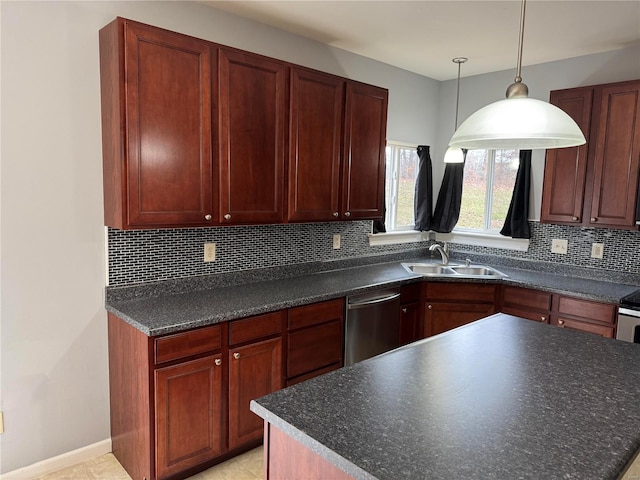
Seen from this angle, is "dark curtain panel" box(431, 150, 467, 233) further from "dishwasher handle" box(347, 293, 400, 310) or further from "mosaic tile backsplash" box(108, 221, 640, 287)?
"dishwasher handle" box(347, 293, 400, 310)

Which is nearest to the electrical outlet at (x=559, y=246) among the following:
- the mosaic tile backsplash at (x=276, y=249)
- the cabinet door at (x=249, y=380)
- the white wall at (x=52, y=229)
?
the mosaic tile backsplash at (x=276, y=249)

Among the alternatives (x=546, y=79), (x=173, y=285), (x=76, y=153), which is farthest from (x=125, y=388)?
(x=546, y=79)

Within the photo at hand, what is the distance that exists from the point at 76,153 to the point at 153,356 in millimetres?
1140

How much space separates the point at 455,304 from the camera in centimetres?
350

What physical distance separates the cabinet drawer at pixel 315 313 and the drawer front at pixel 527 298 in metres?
1.42

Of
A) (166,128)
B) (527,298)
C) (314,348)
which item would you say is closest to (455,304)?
(527,298)

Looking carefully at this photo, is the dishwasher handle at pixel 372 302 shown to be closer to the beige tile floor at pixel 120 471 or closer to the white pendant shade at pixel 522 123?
the beige tile floor at pixel 120 471

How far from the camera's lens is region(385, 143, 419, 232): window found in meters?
4.17

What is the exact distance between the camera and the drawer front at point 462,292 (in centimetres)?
344

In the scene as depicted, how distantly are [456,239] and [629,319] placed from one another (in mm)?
1851

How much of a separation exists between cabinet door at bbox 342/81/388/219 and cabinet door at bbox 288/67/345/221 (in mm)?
88

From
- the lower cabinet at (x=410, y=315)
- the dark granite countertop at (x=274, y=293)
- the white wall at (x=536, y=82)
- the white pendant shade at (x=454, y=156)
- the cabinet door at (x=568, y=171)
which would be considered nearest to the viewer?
the dark granite countertop at (x=274, y=293)

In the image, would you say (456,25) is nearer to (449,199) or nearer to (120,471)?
(449,199)

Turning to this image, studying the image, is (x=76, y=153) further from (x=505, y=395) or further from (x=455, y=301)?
(x=455, y=301)
